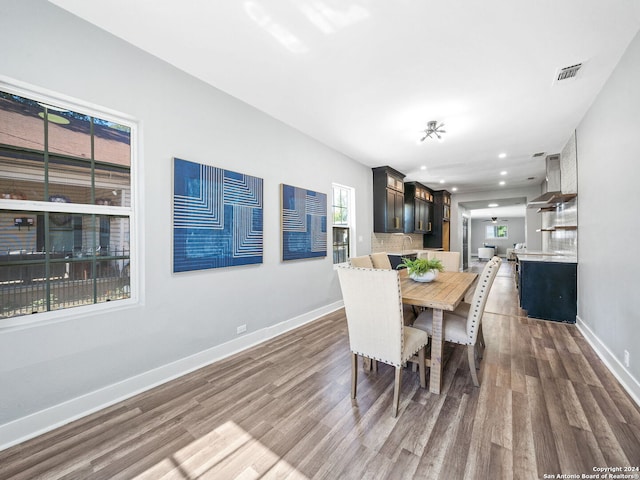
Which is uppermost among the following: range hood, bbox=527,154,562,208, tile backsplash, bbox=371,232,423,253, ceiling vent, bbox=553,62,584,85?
ceiling vent, bbox=553,62,584,85

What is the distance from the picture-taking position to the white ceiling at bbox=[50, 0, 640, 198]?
1773 millimetres

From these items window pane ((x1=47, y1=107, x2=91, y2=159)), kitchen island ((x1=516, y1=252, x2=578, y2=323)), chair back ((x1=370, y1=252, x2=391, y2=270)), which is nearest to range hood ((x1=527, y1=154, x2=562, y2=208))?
kitchen island ((x1=516, y1=252, x2=578, y2=323))

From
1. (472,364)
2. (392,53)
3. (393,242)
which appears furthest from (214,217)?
(393,242)

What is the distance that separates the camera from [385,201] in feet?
18.1

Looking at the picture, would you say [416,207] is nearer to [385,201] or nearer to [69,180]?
[385,201]

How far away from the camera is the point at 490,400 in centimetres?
198

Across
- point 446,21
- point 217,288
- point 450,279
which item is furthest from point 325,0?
point 450,279

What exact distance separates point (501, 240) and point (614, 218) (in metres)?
17.0

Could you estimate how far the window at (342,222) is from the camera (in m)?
4.72

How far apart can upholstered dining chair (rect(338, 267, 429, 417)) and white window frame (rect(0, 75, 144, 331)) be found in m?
1.67

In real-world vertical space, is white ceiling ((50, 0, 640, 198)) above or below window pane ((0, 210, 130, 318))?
above

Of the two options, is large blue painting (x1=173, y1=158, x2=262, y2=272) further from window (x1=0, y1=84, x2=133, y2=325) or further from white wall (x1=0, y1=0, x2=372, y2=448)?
window (x1=0, y1=84, x2=133, y2=325)

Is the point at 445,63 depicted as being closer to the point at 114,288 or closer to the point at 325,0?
the point at 325,0

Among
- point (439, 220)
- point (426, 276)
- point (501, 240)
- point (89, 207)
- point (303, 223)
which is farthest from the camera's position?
point (501, 240)
